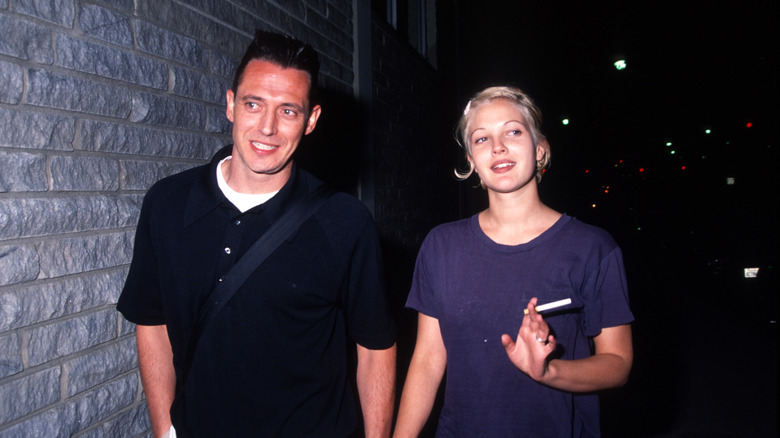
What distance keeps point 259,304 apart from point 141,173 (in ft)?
2.81

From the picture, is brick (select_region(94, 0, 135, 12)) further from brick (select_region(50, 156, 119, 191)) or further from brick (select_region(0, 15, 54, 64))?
brick (select_region(50, 156, 119, 191))

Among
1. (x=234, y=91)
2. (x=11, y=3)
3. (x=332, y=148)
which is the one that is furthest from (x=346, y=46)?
(x=11, y=3)

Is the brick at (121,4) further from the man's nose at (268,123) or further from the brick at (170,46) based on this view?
the man's nose at (268,123)

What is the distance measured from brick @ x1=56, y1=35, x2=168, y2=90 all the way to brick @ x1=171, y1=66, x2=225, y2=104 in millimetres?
76

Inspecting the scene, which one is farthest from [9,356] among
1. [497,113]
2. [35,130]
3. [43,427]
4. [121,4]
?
[497,113]

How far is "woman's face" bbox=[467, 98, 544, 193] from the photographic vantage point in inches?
69.5

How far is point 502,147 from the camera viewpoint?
5.80ft

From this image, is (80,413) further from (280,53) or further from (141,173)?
(280,53)

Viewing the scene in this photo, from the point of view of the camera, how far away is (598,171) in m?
25.6

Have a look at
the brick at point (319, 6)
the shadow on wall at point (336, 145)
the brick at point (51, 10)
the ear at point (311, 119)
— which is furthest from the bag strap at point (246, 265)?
the brick at point (319, 6)

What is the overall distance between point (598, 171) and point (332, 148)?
81.8ft

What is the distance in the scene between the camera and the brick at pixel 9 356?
1.56m

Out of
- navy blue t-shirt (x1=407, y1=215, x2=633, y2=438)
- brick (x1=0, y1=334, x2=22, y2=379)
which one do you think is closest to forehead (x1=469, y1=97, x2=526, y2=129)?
navy blue t-shirt (x1=407, y1=215, x2=633, y2=438)

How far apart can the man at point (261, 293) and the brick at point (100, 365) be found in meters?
0.18
